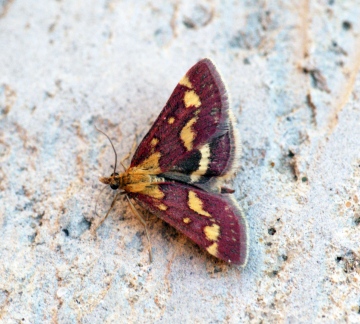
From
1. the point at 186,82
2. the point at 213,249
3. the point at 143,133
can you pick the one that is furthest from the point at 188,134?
the point at 213,249

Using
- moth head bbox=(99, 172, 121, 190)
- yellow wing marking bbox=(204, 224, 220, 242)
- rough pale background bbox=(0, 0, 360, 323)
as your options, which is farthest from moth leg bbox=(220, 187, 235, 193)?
moth head bbox=(99, 172, 121, 190)

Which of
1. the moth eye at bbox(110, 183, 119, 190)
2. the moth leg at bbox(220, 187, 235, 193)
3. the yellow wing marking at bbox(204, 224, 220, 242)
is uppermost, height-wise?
the moth leg at bbox(220, 187, 235, 193)

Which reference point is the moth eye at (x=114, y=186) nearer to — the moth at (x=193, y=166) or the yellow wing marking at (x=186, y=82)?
the moth at (x=193, y=166)

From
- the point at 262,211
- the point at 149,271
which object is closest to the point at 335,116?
the point at 262,211

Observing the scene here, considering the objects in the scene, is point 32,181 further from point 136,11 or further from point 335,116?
point 335,116

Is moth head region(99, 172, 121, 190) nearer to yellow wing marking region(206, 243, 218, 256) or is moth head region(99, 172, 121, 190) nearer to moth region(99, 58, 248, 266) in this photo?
moth region(99, 58, 248, 266)

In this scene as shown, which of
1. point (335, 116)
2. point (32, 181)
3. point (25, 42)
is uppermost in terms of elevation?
point (335, 116)

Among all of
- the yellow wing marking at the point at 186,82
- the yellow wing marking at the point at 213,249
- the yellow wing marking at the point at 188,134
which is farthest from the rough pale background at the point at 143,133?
the yellow wing marking at the point at 186,82
